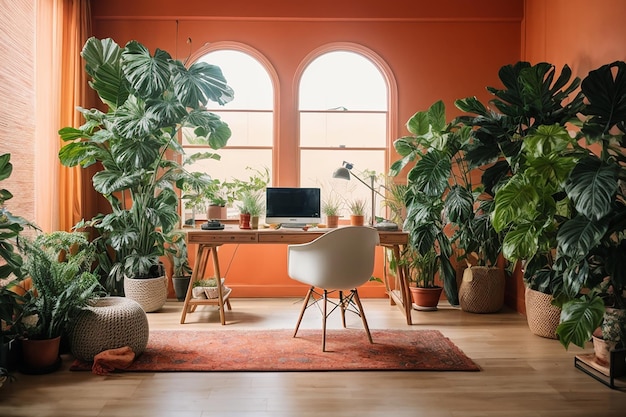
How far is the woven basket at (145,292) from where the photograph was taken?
15.1ft

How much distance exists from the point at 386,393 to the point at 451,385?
0.40 metres

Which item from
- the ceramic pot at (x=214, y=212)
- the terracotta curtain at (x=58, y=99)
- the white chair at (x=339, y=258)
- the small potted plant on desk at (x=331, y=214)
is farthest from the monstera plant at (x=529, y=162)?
the terracotta curtain at (x=58, y=99)

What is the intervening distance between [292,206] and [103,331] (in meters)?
2.09

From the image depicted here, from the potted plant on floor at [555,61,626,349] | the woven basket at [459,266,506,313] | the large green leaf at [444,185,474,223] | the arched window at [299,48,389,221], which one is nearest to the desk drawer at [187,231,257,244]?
the arched window at [299,48,389,221]

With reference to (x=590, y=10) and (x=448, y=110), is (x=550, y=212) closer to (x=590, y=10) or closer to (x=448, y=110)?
(x=590, y=10)

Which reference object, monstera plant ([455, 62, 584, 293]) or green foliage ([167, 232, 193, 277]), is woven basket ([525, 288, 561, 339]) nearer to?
monstera plant ([455, 62, 584, 293])

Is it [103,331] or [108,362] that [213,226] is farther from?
[108,362]

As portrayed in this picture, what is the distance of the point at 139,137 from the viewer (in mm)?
4367

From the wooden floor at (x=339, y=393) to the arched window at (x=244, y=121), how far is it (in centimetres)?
263

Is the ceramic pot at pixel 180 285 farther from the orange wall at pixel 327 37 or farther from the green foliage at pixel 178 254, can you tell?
the orange wall at pixel 327 37

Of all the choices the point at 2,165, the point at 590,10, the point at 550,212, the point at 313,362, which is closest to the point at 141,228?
the point at 2,165

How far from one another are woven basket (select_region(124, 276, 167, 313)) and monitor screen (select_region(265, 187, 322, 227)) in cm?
114

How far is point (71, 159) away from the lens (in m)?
4.44

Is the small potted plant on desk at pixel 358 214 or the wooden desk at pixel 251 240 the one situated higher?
the small potted plant on desk at pixel 358 214
